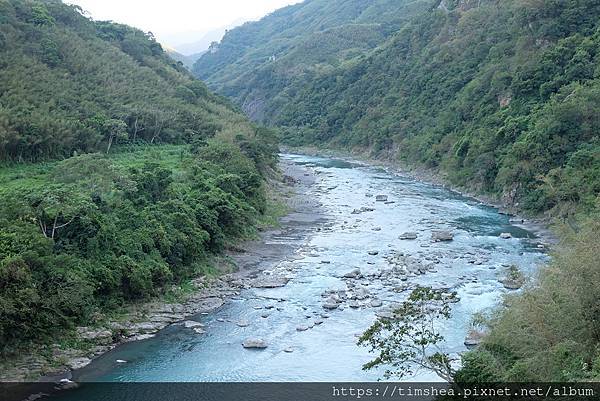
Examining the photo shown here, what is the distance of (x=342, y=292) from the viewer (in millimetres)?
31797

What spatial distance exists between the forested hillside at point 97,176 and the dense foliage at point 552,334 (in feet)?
53.9

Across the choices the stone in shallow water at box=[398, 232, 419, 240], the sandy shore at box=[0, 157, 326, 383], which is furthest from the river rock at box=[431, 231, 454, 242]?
the sandy shore at box=[0, 157, 326, 383]

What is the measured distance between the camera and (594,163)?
43.0 metres

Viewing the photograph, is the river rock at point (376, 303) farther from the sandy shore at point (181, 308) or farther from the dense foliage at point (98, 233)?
the dense foliage at point (98, 233)

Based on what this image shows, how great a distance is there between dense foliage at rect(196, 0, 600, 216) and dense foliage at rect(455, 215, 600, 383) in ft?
61.2

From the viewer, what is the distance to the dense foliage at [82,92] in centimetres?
4491

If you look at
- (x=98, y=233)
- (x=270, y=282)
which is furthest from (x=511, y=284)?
(x=98, y=233)

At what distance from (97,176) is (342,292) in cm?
1516

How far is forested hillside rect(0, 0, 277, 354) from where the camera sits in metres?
25.3

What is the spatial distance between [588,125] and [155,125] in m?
38.2

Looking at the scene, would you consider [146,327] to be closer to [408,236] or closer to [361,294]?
[361,294]

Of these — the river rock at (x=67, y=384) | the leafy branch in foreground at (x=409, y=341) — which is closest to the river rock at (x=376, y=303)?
the leafy branch in foreground at (x=409, y=341)

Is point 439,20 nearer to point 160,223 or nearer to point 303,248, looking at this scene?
point 303,248

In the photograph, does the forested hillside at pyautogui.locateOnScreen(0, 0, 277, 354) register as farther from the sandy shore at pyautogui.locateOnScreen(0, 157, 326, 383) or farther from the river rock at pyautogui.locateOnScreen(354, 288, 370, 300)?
the river rock at pyautogui.locateOnScreen(354, 288, 370, 300)
